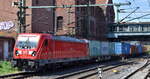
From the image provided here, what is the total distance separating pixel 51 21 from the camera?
6044cm

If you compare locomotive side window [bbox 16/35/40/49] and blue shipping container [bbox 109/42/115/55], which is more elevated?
locomotive side window [bbox 16/35/40/49]

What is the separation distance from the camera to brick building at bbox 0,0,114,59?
49.5 meters

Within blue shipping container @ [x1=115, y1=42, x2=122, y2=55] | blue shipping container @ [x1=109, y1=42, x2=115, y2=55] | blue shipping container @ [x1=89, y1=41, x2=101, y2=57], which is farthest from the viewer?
blue shipping container @ [x1=115, y1=42, x2=122, y2=55]

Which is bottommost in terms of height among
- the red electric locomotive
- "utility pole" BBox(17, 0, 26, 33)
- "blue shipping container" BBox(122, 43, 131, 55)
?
"blue shipping container" BBox(122, 43, 131, 55)

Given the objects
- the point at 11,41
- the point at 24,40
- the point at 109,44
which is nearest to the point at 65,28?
the point at 109,44

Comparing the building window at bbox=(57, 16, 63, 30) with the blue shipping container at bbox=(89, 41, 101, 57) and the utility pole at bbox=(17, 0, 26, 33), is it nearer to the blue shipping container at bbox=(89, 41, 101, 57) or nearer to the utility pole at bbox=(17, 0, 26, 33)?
the blue shipping container at bbox=(89, 41, 101, 57)

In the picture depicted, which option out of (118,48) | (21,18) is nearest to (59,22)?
(118,48)

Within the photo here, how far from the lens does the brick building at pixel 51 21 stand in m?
49.5

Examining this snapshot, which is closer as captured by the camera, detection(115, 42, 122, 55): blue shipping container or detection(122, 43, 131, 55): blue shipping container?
detection(115, 42, 122, 55): blue shipping container

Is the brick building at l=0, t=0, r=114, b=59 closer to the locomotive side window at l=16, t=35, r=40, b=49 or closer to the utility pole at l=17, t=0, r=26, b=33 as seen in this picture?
the utility pole at l=17, t=0, r=26, b=33

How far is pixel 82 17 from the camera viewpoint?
6512 centimetres

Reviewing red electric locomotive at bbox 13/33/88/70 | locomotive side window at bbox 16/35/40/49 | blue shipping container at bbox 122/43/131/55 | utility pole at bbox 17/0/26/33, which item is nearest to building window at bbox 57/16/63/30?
blue shipping container at bbox 122/43/131/55

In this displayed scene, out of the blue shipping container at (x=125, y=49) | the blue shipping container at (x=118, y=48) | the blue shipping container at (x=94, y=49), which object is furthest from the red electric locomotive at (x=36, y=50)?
the blue shipping container at (x=125, y=49)

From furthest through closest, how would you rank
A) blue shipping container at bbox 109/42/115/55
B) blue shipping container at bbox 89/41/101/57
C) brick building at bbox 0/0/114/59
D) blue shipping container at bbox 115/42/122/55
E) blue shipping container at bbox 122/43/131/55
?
blue shipping container at bbox 122/43/131/55, blue shipping container at bbox 115/42/122/55, brick building at bbox 0/0/114/59, blue shipping container at bbox 109/42/115/55, blue shipping container at bbox 89/41/101/57
